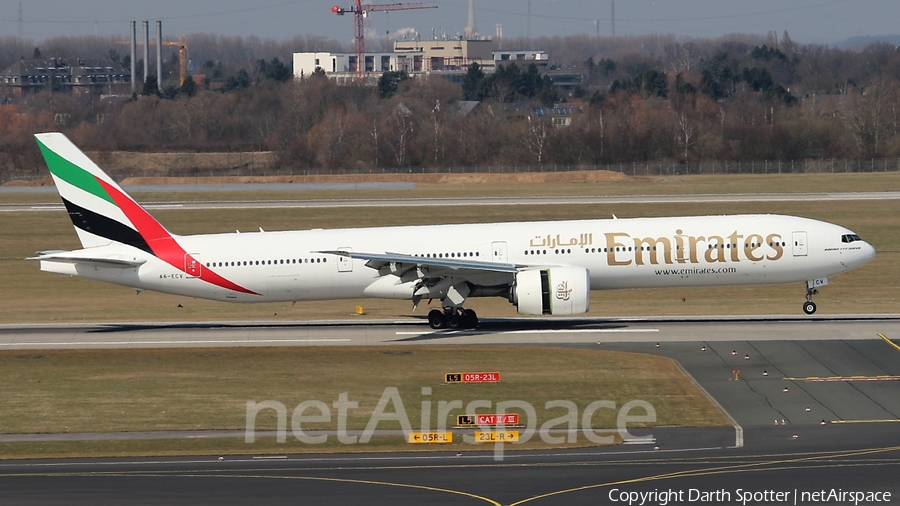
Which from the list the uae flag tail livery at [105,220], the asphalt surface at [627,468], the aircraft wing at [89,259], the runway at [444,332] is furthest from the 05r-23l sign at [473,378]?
the aircraft wing at [89,259]

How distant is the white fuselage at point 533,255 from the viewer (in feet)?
150

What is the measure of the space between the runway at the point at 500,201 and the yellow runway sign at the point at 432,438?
61655mm

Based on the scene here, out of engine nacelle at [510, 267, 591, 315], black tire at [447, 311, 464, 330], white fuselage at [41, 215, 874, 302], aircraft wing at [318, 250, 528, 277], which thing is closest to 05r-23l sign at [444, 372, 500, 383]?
engine nacelle at [510, 267, 591, 315]

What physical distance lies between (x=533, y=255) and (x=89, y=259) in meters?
17.9

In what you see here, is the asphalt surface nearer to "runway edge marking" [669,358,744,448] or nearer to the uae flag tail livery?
"runway edge marking" [669,358,744,448]

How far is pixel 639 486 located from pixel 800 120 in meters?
134

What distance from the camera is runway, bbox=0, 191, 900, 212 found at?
9081 centimetres

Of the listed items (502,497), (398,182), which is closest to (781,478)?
(502,497)

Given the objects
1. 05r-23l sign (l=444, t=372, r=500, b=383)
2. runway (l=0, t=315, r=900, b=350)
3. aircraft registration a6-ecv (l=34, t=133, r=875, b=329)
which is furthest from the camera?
aircraft registration a6-ecv (l=34, t=133, r=875, b=329)

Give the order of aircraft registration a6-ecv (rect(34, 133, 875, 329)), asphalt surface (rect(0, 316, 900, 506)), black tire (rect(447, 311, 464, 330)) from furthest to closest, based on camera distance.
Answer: black tire (rect(447, 311, 464, 330)), aircraft registration a6-ecv (rect(34, 133, 875, 329)), asphalt surface (rect(0, 316, 900, 506))

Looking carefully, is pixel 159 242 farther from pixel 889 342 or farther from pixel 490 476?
pixel 889 342

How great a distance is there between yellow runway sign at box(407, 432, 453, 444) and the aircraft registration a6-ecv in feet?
51.9

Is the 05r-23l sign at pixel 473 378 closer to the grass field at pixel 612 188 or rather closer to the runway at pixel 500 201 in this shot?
the runway at pixel 500 201

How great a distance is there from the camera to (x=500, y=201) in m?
94.9
